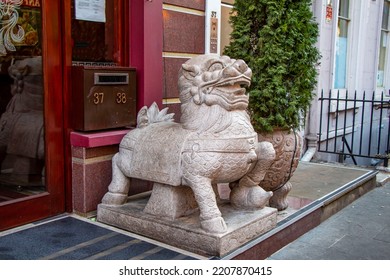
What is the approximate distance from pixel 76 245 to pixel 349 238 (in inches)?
111

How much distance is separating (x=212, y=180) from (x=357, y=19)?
25.9 feet

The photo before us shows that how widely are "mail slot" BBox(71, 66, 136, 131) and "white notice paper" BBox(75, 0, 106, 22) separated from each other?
1.75 ft

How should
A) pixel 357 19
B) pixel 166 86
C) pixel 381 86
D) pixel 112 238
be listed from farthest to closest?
pixel 381 86 < pixel 357 19 < pixel 166 86 < pixel 112 238

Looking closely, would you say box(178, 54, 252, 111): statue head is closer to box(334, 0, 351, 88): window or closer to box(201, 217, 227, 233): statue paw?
box(201, 217, 227, 233): statue paw

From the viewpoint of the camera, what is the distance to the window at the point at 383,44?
41.2 ft

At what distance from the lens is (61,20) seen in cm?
411

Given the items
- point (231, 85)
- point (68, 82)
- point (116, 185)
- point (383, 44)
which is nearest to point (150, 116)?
point (116, 185)

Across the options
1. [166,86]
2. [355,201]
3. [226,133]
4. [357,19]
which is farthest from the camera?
[357,19]

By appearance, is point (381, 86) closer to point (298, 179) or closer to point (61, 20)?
point (298, 179)

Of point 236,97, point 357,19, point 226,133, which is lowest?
point 226,133

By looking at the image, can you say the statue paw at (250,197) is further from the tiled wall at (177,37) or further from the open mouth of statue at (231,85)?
the tiled wall at (177,37)

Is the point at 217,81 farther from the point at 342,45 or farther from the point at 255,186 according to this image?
the point at 342,45
